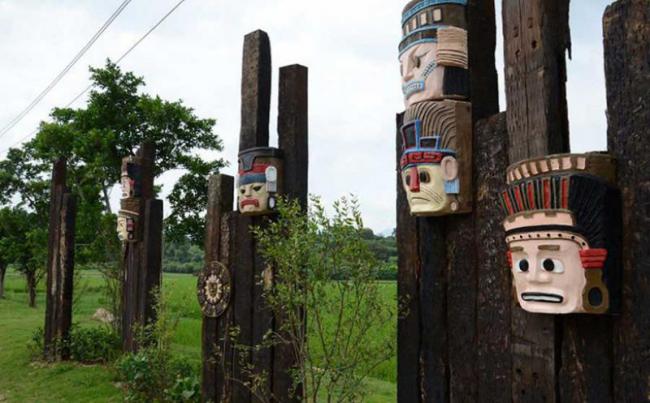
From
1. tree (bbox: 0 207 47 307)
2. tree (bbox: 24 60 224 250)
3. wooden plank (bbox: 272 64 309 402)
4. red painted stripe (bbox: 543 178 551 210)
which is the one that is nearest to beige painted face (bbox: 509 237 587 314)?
red painted stripe (bbox: 543 178 551 210)

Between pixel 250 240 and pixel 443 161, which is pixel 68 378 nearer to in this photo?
pixel 250 240

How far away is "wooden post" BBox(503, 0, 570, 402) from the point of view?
2.63 metres

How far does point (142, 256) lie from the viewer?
7.02m

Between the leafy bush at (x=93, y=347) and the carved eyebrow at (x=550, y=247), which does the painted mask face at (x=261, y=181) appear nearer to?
the carved eyebrow at (x=550, y=247)

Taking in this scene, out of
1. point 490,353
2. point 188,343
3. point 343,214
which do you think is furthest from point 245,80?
point 188,343

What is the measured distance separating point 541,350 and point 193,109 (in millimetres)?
11040

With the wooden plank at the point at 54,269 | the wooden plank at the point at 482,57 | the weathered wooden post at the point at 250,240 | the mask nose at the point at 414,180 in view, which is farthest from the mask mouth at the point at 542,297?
the wooden plank at the point at 54,269

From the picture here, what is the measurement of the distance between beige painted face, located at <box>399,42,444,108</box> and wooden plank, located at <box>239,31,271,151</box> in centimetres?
193

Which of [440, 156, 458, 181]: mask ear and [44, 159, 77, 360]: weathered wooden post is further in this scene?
[44, 159, 77, 360]: weathered wooden post

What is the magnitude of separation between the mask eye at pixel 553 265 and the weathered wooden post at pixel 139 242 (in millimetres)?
4904

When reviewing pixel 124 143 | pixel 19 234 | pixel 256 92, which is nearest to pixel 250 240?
pixel 256 92

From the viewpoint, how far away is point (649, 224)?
2.28m

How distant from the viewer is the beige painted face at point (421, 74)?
316 centimetres

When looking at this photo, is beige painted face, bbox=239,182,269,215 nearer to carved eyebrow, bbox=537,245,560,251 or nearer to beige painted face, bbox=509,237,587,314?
beige painted face, bbox=509,237,587,314
